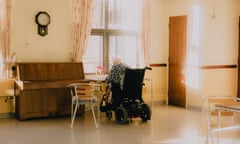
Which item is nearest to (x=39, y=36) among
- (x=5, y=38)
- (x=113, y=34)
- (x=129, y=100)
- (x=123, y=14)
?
(x=5, y=38)

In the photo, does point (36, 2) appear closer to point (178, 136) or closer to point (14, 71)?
point (14, 71)

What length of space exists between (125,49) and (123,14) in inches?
31.9

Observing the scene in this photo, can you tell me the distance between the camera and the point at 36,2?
750 centimetres

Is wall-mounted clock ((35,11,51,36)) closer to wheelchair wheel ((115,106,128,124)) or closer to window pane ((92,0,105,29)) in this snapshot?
window pane ((92,0,105,29))

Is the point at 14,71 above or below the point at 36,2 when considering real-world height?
below

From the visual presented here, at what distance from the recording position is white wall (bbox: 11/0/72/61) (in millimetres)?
7359

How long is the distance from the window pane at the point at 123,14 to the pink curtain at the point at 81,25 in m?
0.67

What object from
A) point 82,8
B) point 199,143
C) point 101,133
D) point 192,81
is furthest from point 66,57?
point 199,143

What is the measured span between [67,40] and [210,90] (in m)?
3.28

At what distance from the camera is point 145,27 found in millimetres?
8828

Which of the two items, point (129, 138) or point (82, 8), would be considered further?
point (82, 8)

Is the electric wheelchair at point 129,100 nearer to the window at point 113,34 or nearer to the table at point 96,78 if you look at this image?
the table at point 96,78

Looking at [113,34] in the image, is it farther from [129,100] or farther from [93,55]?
[129,100]

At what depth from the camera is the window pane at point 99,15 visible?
27.2 feet
